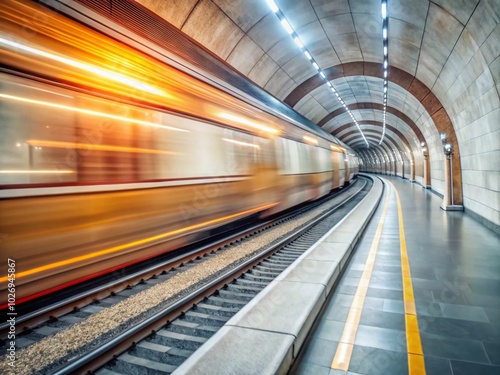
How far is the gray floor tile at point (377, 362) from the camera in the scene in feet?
7.87

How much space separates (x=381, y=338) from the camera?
2.88 meters

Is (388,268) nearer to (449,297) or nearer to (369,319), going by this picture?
(449,297)

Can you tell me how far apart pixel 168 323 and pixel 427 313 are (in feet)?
9.15

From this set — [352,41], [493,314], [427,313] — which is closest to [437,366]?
[427,313]

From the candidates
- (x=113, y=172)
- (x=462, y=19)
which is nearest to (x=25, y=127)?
(x=113, y=172)

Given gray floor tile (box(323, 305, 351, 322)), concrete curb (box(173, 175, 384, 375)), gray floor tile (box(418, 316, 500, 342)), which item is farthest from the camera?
gray floor tile (box(323, 305, 351, 322))

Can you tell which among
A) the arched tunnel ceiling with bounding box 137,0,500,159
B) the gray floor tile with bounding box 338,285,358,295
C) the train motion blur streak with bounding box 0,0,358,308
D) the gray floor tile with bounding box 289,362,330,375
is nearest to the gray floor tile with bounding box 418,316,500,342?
the gray floor tile with bounding box 338,285,358,295

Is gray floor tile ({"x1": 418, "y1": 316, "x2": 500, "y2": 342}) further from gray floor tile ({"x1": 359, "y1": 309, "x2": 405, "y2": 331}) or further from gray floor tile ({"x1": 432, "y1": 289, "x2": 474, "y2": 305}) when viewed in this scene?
gray floor tile ({"x1": 432, "y1": 289, "x2": 474, "y2": 305})

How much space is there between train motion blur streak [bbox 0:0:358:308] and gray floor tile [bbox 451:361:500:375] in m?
3.65

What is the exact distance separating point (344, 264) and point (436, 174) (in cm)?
1521

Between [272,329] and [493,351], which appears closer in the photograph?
[493,351]

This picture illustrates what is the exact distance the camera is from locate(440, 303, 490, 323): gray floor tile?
10.5 ft

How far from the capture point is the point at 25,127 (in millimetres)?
2965

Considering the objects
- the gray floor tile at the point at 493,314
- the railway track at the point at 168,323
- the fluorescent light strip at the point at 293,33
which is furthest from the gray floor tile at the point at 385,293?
the fluorescent light strip at the point at 293,33
